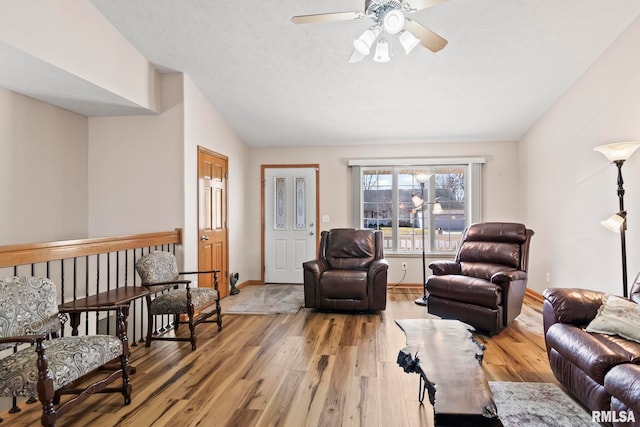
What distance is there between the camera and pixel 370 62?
404 cm

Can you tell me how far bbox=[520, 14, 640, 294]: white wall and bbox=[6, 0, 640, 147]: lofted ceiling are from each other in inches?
9.0

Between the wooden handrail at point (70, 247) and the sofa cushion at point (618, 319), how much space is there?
11.8 feet

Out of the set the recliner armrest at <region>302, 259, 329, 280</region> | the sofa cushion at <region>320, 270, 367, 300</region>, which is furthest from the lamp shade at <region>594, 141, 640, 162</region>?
the recliner armrest at <region>302, 259, 329, 280</region>

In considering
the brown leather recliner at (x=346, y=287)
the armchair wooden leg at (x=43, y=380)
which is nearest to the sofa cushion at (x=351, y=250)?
the brown leather recliner at (x=346, y=287)

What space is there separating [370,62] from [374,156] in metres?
2.28

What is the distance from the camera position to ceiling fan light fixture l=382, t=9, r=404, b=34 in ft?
7.34

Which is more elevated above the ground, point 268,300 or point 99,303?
point 99,303

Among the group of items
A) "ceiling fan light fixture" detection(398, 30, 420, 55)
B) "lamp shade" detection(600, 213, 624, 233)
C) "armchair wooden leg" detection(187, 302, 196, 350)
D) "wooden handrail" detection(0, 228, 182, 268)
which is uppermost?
"ceiling fan light fixture" detection(398, 30, 420, 55)

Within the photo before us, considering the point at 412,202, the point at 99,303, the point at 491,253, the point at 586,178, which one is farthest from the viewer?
the point at 412,202

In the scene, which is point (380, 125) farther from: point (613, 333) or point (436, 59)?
point (613, 333)

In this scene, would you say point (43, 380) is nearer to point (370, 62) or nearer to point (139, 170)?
point (139, 170)

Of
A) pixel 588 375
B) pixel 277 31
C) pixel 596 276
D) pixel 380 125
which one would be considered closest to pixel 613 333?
pixel 588 375

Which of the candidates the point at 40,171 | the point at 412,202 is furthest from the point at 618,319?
the point at 40,171

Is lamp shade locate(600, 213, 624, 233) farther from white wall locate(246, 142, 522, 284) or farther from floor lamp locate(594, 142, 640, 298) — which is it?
white wall locate(246, 142, 522, 284)
